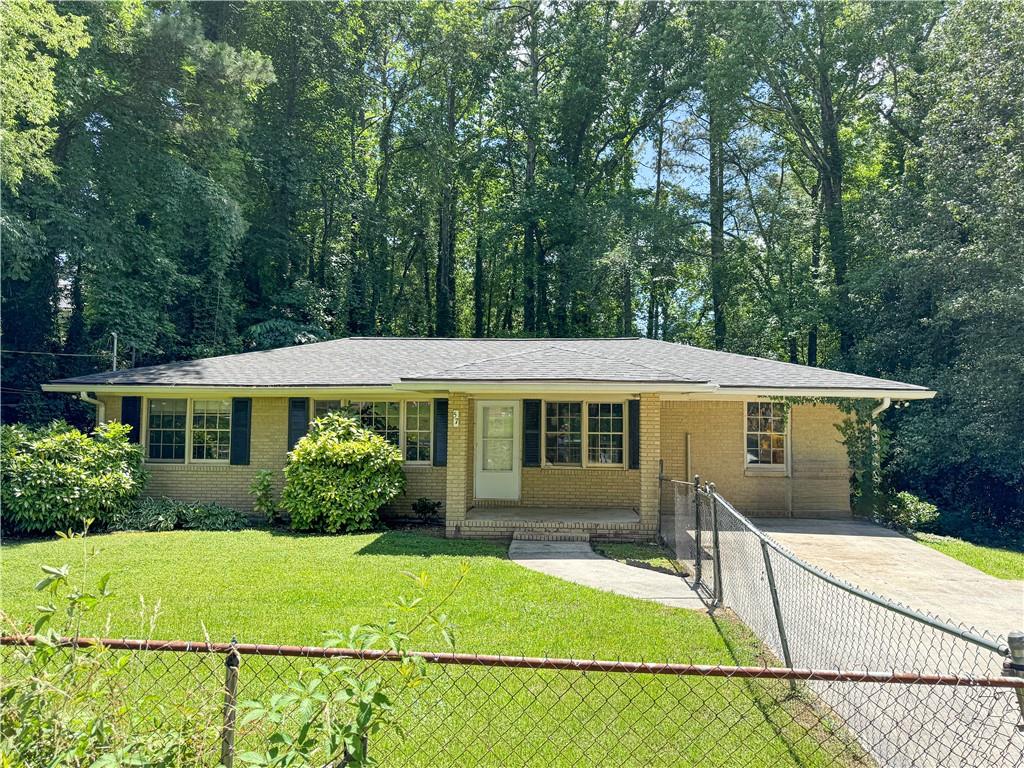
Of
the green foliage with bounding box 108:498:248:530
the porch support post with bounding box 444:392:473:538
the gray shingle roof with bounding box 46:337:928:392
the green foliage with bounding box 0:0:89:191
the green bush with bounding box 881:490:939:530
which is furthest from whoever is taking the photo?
the green bush with bounding box 881:490:939:530

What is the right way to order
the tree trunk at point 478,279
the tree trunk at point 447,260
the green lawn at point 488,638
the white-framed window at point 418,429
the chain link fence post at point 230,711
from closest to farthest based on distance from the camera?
the chain link fence post at point 230,711 → the green lawn at point 488,638 → the white-framed window at point 418,429 → the tree trunk at point 447,260 → the tree trunk at point 478,279

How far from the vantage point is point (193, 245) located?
69.1 feet

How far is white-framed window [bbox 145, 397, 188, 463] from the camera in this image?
550 inches

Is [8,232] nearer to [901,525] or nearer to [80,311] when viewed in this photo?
[80,311]

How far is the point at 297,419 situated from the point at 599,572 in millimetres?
7606

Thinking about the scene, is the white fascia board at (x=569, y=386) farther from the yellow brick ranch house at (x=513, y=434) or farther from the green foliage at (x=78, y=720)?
the green foliage at (x=78, y=720)

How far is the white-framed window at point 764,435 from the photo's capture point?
547 inches

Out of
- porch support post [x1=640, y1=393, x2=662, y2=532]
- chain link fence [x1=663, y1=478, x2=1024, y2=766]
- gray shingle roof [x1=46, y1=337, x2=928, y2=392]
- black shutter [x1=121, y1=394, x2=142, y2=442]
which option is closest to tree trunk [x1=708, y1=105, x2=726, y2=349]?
gray shingle roof [x1=46, y1=337, x2=928, y2=392]

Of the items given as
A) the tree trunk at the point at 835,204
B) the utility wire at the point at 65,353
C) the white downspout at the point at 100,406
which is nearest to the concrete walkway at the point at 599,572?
the white downspout at the point at 100,406

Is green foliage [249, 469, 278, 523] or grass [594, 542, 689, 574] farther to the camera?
green foliage [249, 469, 278, 523]

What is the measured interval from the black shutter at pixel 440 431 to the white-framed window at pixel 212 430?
185 inches

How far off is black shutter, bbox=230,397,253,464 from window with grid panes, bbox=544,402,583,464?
20.6 ft

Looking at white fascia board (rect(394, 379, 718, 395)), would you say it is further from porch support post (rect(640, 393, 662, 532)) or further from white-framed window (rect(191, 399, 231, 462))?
white-framed window (rect(191, 399, 231, 462))

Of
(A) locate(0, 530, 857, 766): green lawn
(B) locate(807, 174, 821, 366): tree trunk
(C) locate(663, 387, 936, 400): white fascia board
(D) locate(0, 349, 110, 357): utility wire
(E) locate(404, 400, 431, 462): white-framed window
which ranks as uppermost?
(B) locate(807, 174, 821, 366): tree trunk
